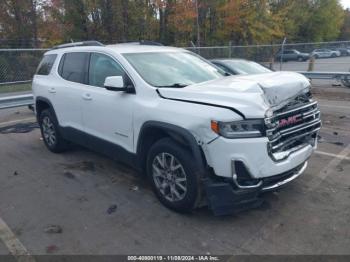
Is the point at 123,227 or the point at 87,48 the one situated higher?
the point at 87,48

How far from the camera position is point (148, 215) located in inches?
144

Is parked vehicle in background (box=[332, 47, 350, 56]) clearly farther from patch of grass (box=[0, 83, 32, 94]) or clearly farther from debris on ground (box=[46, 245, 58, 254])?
debris on ground (box=[46, 245, 58, 254])

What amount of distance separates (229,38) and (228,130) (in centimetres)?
3351

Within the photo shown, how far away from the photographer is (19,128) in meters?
7.84

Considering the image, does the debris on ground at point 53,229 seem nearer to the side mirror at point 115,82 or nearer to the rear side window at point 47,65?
the side mirror at point 115,82

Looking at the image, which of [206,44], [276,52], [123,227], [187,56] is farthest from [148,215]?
[206,44]

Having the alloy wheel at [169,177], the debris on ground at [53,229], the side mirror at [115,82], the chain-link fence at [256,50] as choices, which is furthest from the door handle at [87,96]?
the chain-link fence at [256,50]

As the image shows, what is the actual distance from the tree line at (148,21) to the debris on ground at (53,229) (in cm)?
1397

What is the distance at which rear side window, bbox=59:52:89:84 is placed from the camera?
477 centimetres

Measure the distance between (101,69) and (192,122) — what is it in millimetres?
1916

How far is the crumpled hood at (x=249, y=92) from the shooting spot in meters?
3.12

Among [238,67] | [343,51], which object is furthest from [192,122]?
[343,51]

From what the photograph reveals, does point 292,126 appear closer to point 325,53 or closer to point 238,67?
point 238,67

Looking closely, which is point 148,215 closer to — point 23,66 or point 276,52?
point 23,66
